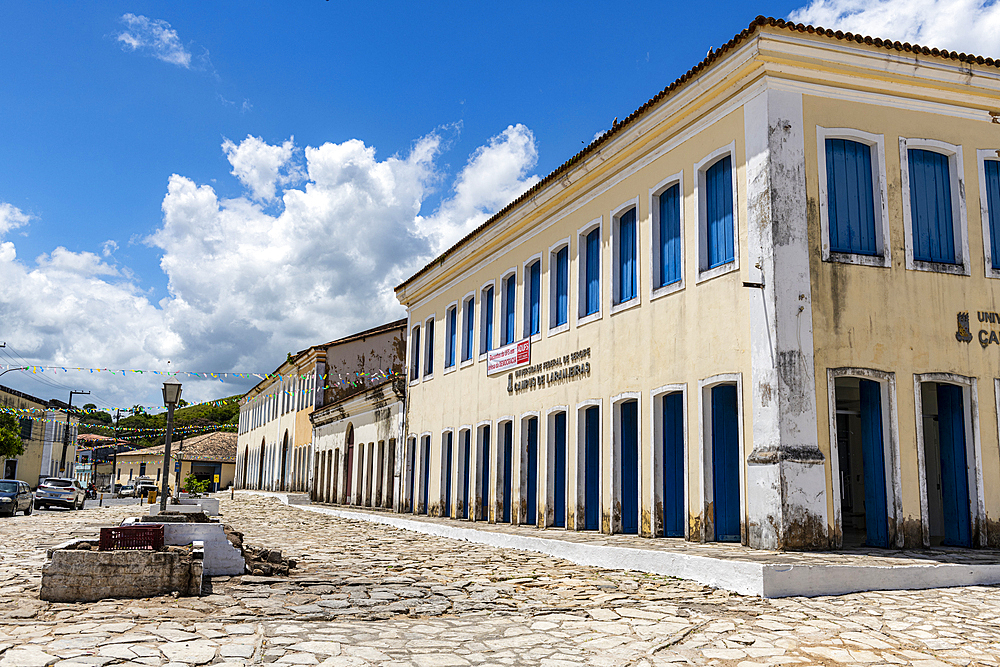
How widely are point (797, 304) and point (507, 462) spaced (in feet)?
30.4

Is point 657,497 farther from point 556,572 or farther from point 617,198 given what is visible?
point 617,198

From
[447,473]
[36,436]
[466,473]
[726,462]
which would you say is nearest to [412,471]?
[447,473]

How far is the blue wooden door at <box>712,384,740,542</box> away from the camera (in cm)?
1223

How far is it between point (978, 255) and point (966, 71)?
8.84 ft

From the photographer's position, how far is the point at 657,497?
44.0ft

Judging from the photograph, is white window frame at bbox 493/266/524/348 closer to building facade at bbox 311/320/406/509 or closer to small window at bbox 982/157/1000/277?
building facade at bbox 311/320/406/509

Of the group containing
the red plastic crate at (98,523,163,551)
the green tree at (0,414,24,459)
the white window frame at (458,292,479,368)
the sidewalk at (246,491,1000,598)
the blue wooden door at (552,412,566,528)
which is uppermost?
the white window frame at (458,292,479,368)

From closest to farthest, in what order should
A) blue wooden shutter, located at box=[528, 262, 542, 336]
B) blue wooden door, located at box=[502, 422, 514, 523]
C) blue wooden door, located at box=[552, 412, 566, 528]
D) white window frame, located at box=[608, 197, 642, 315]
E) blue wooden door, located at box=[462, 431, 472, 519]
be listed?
white window frame, located at box=[608, 197, 642, 315]
blue wooden door, located at box=[552, 412, 566, 528]
blue wooden shutter, located at box=[528, 262, 542, 336]
blue wooden door, located at box=[502, 422, 514, 523]
blue wooden door, located at box=[462, 431, 472, 519]

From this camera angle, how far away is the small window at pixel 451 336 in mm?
22752

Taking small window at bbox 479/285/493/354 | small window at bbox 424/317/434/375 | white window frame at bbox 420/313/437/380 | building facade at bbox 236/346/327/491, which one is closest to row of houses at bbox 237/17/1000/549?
small window at bbox 479/285/493/354

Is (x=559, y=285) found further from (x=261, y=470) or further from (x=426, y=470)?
(x=261, y=470)

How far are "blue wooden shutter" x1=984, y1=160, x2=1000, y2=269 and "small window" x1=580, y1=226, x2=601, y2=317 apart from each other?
6.35 m

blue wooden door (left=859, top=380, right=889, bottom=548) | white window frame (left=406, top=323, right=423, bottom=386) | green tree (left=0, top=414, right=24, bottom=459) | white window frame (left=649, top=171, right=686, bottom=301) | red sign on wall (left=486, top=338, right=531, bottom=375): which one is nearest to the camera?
blue wooden door (left=859, top=380, right=889, bottom=548)

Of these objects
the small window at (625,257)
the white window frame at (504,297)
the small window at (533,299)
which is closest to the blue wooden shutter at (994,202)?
the small window at (625,257)
